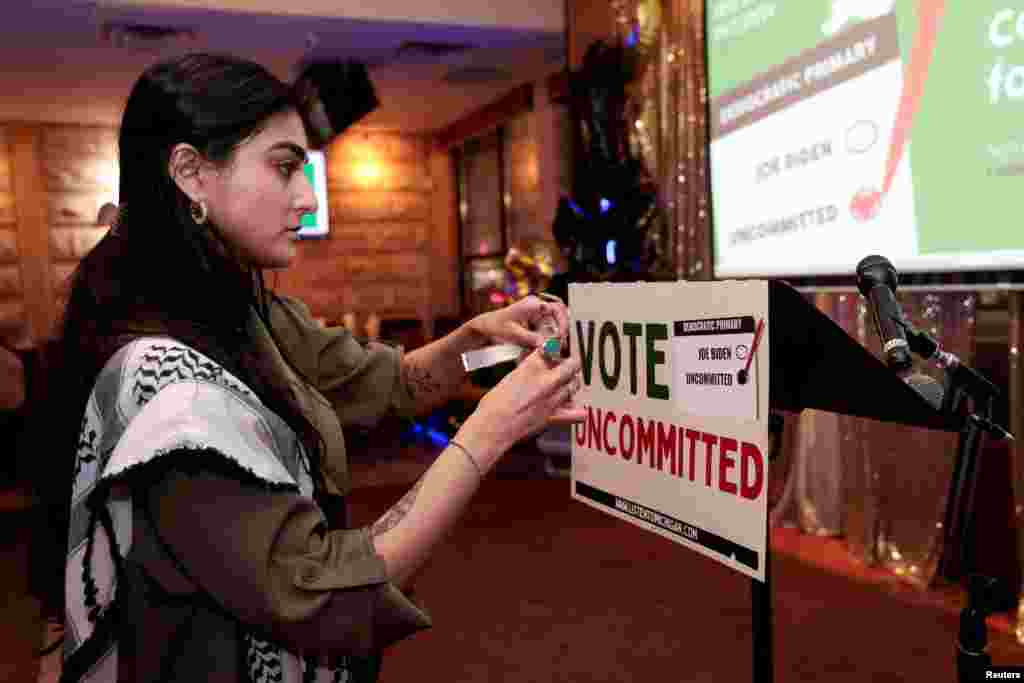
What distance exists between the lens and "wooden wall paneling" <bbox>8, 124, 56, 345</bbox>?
691 cm

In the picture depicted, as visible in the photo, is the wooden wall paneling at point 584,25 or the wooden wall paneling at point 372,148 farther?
the wooden wall paneling at point 372,148

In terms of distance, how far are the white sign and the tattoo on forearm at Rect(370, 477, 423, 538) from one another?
1.05 ft

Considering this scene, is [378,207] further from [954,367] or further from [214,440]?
[954,367]

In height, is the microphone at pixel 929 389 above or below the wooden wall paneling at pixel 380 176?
below

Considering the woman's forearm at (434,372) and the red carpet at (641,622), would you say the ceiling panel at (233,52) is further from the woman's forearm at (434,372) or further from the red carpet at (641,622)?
the woman's forearm at (434,372)

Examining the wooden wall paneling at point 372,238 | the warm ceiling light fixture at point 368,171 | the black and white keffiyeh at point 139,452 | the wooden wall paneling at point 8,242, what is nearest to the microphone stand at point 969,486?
the black and white keffiyeh at point 139,452

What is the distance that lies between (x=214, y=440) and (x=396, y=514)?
0.72 ft

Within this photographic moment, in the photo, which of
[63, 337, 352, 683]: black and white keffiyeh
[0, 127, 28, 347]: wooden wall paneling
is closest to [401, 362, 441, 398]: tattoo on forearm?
[63, 337, 352, 683]: black and white keffiyeh

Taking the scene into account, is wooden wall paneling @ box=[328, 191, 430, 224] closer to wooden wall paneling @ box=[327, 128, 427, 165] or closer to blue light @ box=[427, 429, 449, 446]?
wooden wall paneling @ box=[327, 128, 427, 165]

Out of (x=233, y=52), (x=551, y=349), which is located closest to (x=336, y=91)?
(x=233, y=52)

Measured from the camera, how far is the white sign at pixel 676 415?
0.87 meters

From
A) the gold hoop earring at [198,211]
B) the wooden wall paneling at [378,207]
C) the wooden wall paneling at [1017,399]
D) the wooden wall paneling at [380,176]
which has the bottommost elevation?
the wooden wall paneling at [1017,399]

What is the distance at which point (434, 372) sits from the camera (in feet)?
4.80

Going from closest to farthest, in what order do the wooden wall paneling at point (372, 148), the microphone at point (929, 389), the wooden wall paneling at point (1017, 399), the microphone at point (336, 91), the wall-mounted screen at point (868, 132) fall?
the microphone at point (929, 389) < the wall-mounted screen at point (868, 132) < the wooden wall paneling at point (1017, 399) < the microphone at point (336, 91) < the wooden wall paneling at point (372, 148)
